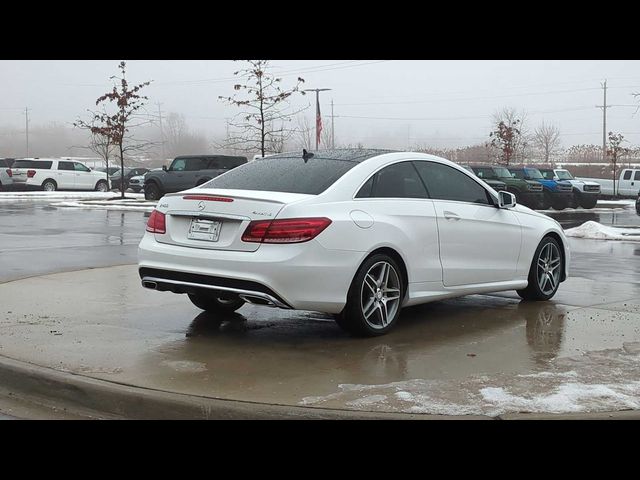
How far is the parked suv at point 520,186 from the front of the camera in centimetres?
3155

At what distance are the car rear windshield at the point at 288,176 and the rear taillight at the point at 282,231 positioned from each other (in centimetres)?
44

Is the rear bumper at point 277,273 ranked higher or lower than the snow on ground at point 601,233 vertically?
higher

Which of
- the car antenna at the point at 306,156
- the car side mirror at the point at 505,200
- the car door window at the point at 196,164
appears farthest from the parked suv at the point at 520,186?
the car antenna at the point at 306,156

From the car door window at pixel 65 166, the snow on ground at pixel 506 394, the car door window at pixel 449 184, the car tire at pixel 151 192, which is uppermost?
the car door window at pixel 65 166

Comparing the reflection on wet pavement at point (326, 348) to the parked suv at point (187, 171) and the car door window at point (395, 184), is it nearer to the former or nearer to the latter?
the car door window at point (395, 184)

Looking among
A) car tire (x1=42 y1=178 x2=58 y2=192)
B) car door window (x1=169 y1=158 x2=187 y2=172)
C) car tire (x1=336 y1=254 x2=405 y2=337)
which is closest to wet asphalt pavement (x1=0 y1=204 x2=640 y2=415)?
car tire (x1=336 y1=254 x2=405 y2=337)

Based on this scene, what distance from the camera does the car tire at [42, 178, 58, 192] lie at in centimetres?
4231

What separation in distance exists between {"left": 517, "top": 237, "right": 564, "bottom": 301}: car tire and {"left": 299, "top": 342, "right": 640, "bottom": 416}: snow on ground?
278cm

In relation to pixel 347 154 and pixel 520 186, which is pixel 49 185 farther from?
pixel 347 154

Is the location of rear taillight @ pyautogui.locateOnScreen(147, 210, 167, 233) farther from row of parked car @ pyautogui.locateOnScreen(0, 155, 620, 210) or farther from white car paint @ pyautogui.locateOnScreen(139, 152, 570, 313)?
row of parked car @ pyautogui.locateOnScreen(0, 155, 620, 210)

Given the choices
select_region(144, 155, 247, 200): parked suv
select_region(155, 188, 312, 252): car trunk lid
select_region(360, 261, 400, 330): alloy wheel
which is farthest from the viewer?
select_region(144, 155, 247, 200): parked suv
